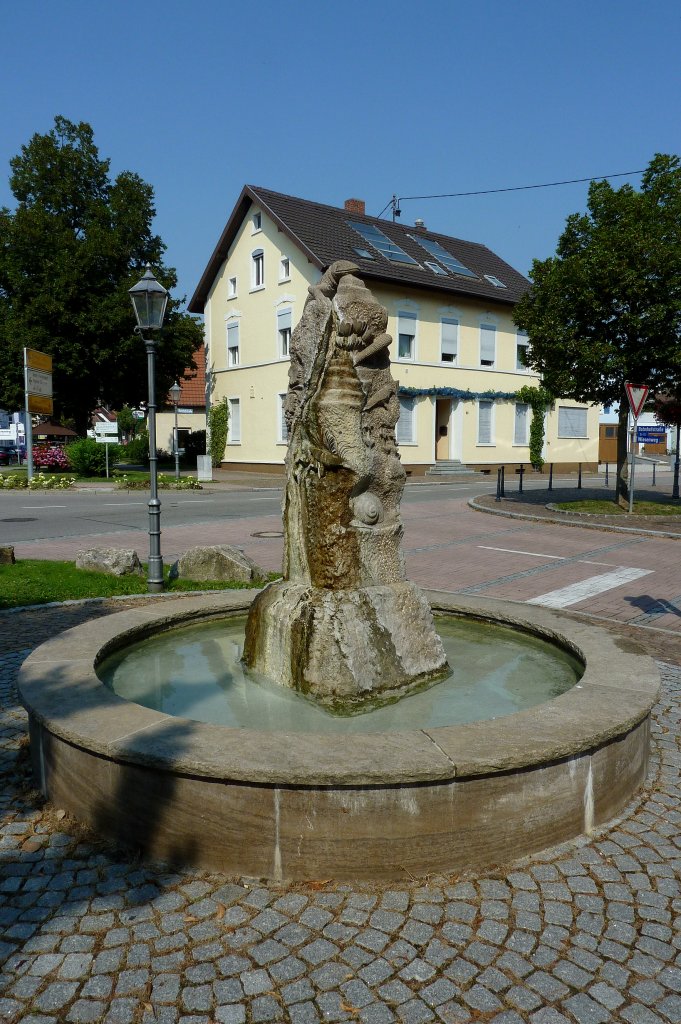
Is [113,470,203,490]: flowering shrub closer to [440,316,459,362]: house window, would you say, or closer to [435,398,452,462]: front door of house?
[435,398,452,462]: front door of house

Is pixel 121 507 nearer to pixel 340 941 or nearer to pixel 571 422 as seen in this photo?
pixel 340 941

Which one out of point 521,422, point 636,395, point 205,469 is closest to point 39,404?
point 205,469

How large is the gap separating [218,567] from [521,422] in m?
29.0

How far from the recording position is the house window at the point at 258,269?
104 feet

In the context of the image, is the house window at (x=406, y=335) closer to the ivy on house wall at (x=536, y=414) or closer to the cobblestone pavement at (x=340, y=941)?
the ivy on house wall at (x=536, y=414)

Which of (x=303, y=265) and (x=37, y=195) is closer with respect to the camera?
(x=303, y=265)

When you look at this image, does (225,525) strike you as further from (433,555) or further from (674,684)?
(674,684)

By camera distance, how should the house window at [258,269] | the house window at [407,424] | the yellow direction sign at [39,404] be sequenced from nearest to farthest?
1. the yellow direction sign at [39,404]
2. the house window at [407,424]
3. the house window at [258,269]

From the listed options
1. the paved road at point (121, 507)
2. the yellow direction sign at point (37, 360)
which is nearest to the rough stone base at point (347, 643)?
the paved road at point (121, 507)

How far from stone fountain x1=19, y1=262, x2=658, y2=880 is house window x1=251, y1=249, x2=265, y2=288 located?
93.9ft

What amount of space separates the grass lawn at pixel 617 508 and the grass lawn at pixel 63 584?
10.4 meters

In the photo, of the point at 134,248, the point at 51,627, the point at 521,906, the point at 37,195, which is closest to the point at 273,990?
the point at 521,906

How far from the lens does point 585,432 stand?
38.0m

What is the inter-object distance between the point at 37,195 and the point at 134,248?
511 cm
